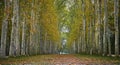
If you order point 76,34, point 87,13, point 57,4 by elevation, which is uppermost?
point 57,4

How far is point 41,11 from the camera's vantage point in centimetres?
Result: 3728

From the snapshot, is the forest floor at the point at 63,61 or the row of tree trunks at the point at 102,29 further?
the row of tree trunks at the point at 102,29

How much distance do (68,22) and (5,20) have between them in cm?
4267

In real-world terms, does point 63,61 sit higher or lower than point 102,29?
lower

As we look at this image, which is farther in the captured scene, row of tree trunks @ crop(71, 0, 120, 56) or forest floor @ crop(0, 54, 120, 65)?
row of tree trunks @ crop(71, 0, 120, 56)

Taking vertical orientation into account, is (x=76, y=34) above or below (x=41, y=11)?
below

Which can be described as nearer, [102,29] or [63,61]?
[63,61]

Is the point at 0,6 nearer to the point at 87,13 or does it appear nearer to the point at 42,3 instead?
the point at 42,3

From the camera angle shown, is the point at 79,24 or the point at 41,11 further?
the point at 79,24

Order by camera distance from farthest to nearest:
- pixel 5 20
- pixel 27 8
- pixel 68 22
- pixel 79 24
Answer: pixel 68 22 < pixel 79 24 < pixel 27 8 < pixel 5 20

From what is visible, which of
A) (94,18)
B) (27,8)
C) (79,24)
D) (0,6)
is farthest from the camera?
(79,24)

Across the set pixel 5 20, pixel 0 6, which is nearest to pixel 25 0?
pixel 0 6

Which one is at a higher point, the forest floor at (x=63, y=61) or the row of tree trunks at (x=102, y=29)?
the row of tree trunks at (x=102, y=29)

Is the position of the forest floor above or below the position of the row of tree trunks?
below
